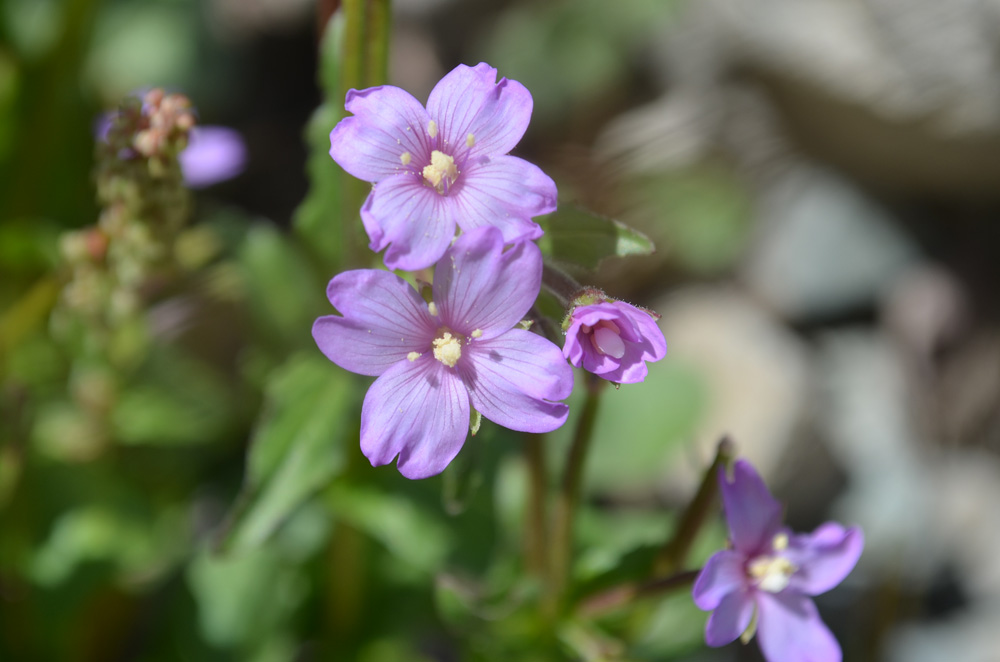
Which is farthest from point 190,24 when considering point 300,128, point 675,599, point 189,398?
point 675,599

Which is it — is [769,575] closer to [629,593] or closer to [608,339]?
[629,593]

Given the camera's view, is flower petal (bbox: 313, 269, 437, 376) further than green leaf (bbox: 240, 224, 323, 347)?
No

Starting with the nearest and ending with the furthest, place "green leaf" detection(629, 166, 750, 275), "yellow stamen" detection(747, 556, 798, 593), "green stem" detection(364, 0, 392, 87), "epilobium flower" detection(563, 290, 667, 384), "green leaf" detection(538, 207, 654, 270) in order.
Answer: "epilobium flower" detection(563, 290, 667, 384), "green leaf" detection(538, 207, 654, 270), "yellow stamen" detection(747, 556, 798, 593), "green stem" detection(364, 0, 392, 87), "green leaf" detection(629, 166, 750, 275)

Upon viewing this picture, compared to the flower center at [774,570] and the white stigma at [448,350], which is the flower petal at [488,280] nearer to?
the white stigma at [448,350]

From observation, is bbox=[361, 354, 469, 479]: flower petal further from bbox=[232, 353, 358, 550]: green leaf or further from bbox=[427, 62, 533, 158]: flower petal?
bbox=[232, 353, 358, 550]: green leaf

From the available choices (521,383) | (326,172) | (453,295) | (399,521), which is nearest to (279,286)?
(326,172)

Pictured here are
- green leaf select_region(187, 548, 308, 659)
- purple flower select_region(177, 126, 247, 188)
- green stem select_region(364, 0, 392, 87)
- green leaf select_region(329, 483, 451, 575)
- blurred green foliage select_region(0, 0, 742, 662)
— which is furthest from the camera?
green leaf select_region(187, 548, 308, 659)

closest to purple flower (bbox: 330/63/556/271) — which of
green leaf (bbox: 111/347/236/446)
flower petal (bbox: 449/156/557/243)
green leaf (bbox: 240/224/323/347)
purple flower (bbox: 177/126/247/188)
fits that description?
flower petal (bbox: 449/156/557/243)
